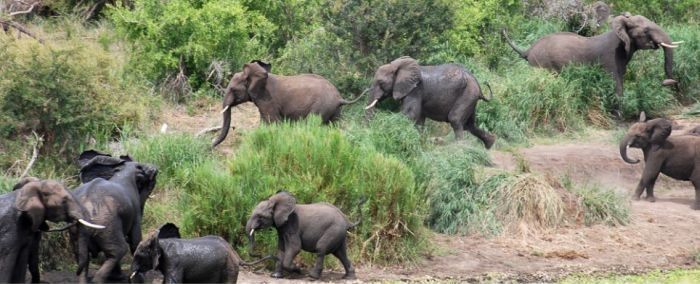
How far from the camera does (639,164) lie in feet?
61.9

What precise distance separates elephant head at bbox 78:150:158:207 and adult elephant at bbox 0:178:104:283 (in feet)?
4.76

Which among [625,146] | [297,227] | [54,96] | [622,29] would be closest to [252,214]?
[297,227]

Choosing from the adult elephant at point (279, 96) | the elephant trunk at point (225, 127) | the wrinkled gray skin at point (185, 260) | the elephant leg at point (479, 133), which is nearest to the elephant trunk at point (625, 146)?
the elephant leg at point (479, 133)

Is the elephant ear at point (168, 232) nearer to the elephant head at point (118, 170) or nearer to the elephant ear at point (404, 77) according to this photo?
the elephant head at point (118, 170)

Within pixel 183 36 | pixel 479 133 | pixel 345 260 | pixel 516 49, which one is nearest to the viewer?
pixel 345 260

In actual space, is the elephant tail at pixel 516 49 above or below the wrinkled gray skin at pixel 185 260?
below

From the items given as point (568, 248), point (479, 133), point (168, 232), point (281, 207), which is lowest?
point (568, 248)

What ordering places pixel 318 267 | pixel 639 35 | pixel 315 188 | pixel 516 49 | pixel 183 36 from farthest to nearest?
pixel 516 49 → pixel 639 35 → pixel 183 36 → pixel 315 188 → pixel 318 267

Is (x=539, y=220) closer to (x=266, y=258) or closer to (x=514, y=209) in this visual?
(x=514, y=209)

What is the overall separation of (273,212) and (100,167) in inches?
72.1

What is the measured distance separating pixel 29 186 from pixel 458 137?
764 centimetres

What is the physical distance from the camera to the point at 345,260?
13383mm

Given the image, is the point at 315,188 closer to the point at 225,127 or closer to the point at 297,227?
the point at 297,227

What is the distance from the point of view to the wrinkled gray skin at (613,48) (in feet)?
70.1
